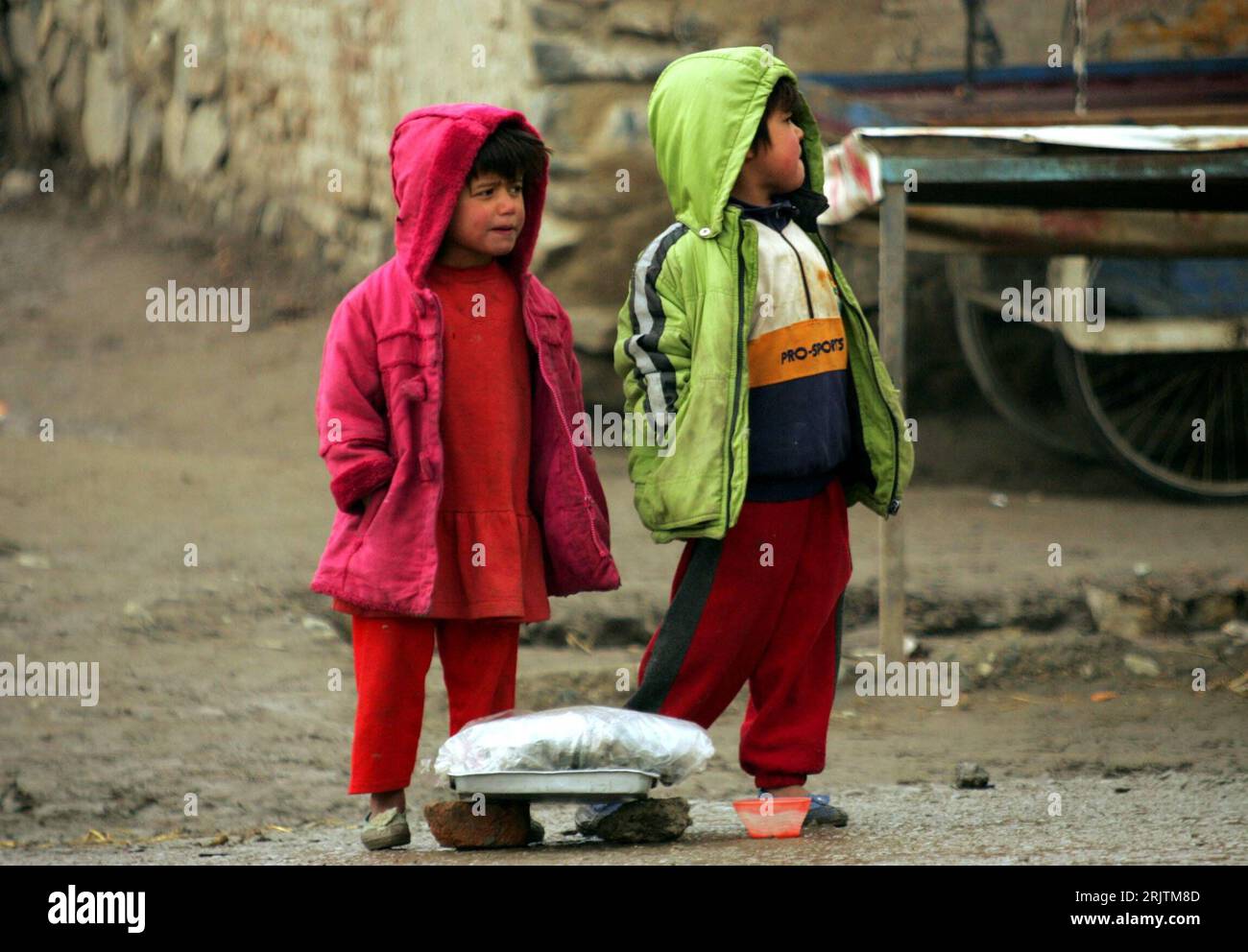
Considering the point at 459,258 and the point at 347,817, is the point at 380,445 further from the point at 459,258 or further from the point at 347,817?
the point at 347,817

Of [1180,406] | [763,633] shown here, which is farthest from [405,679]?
[1180,406]

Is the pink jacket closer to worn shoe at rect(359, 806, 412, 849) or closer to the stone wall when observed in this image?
worn shoe at rect(359, 806, 412, 849)

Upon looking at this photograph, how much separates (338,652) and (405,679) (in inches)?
80.0

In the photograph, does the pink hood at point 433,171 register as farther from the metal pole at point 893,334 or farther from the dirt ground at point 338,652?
the metal pole at point 893,334

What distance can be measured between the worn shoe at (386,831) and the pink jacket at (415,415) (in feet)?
1.40

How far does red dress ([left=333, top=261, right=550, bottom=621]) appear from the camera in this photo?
319 cm

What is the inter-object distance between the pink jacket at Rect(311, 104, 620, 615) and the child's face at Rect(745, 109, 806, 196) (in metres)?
0.42

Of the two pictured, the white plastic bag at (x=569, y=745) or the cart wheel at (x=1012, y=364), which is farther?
the cart wheel at (x=1012, y=364)

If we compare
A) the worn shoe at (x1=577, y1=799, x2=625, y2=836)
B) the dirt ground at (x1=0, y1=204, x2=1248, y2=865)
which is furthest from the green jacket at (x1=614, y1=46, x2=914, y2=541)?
the dirt ground at (x1=0, y1=204, x2=1248, y2=865)

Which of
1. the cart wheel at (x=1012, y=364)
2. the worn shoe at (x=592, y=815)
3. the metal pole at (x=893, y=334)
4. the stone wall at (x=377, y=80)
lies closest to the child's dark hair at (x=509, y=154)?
the worn shoe at (x=592, y=815)

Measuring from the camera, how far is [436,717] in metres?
4.80

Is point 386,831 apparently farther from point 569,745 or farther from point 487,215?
point 487,215

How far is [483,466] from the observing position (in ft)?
10.6

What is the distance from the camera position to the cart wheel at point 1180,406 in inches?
308
